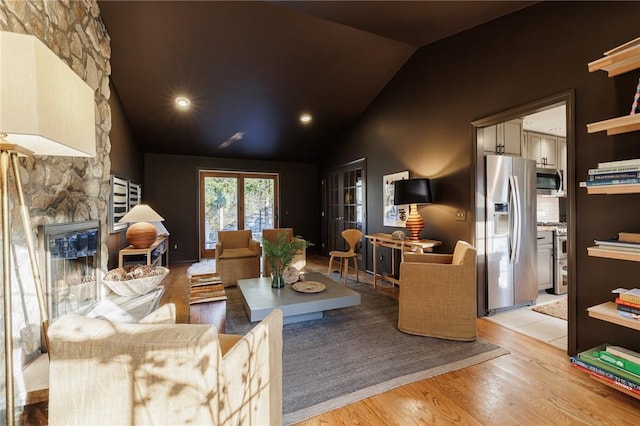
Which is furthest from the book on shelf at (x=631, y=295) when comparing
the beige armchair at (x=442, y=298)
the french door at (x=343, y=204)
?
the french door at (x=343, y=204)

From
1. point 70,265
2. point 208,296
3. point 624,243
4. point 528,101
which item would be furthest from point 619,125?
point 208,296

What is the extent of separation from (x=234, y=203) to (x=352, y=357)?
16.6 ft

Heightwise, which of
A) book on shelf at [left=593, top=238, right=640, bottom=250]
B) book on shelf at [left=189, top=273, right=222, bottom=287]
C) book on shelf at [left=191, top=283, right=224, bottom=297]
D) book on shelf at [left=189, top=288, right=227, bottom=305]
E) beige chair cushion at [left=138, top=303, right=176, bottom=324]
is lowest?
book on shelf at [left=189, top=288, right=227, bottom=305]

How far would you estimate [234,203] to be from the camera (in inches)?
256

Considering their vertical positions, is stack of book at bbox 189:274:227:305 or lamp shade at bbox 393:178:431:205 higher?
A: lamp shade at bbox 393:178:431:205

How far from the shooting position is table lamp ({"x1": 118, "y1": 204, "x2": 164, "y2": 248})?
3.39 meters

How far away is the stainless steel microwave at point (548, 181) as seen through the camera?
4004mm

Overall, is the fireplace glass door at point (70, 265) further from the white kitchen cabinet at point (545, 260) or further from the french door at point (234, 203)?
the white kitchen cabinet at point (545, 260)

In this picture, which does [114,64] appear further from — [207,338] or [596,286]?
[596,286]

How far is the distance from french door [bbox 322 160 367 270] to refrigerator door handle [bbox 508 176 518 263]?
2355mm

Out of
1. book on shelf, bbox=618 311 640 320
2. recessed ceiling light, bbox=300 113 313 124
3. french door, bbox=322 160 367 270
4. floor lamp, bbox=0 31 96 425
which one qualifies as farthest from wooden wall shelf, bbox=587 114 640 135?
recessed ceiling light, bbox=300 113 313 124

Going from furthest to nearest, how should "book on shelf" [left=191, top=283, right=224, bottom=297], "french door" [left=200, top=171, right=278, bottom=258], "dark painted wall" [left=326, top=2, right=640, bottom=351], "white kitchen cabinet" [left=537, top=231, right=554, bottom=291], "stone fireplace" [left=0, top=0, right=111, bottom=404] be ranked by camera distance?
1. "french door" [left=200, top=171, right=278, bottom=258]
2. "book on shelf" [left=191, top=283, right=224, bottom=297]
3. "white kitchen cabinet" [left=537, top=231, right=554, bottom=291]
4. "dark painted wall" [left=326, top=2, right=640, bottom=351]
5. "stone fireplace" [left=0, top=0, right=111, bottom=404]

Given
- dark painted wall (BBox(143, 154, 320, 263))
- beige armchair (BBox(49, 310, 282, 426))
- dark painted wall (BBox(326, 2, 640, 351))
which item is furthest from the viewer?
dark painted wall (BBox(143, 154, 320, 263))

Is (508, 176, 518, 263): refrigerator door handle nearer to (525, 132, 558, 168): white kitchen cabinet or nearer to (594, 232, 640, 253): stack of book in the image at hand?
(594, 232, 640, 253): stack of book
